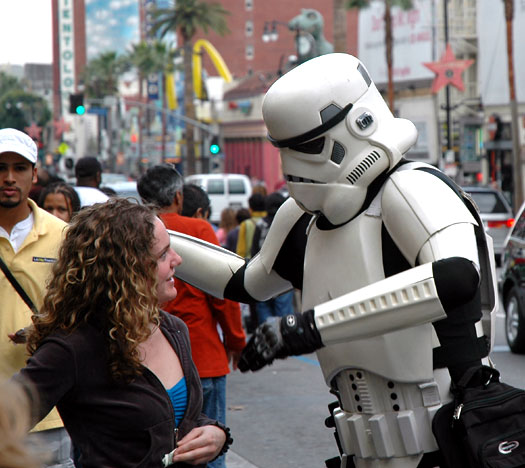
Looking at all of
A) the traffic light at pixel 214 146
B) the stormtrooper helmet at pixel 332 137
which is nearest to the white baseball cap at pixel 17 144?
the stormtrooper helmet at pixel 332 137

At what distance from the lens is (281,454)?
7.24 m

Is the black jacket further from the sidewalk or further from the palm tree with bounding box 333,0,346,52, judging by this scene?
the palm tree with bounding box 333,0,346,52

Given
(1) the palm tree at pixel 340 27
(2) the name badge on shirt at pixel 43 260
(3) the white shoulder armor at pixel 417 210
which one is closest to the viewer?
(3) the white shoulder armor at pixel 417 210

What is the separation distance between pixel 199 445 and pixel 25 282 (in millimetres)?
1469

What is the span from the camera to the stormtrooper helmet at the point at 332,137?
3592mm

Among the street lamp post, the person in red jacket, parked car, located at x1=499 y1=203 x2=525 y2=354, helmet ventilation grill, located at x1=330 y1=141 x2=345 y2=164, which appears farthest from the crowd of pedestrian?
the street lamp post

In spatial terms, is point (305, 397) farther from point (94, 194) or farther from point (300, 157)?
point (300, 157)

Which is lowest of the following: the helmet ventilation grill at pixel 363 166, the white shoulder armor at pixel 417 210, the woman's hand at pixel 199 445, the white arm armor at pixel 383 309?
the woman's hand at pixel 199 445

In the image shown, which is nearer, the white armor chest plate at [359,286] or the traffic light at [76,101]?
the white armor chest plate at [359,286]

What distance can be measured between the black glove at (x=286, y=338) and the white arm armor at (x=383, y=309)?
29mm

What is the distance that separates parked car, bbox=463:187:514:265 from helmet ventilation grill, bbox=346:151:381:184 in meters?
18.3

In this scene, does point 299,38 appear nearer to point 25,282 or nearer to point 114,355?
point 25,282

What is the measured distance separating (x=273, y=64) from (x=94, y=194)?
3486 inches

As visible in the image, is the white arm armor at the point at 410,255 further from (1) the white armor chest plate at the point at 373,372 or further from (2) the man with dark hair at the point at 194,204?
(2) the man with dark hair at the point at 194,204
